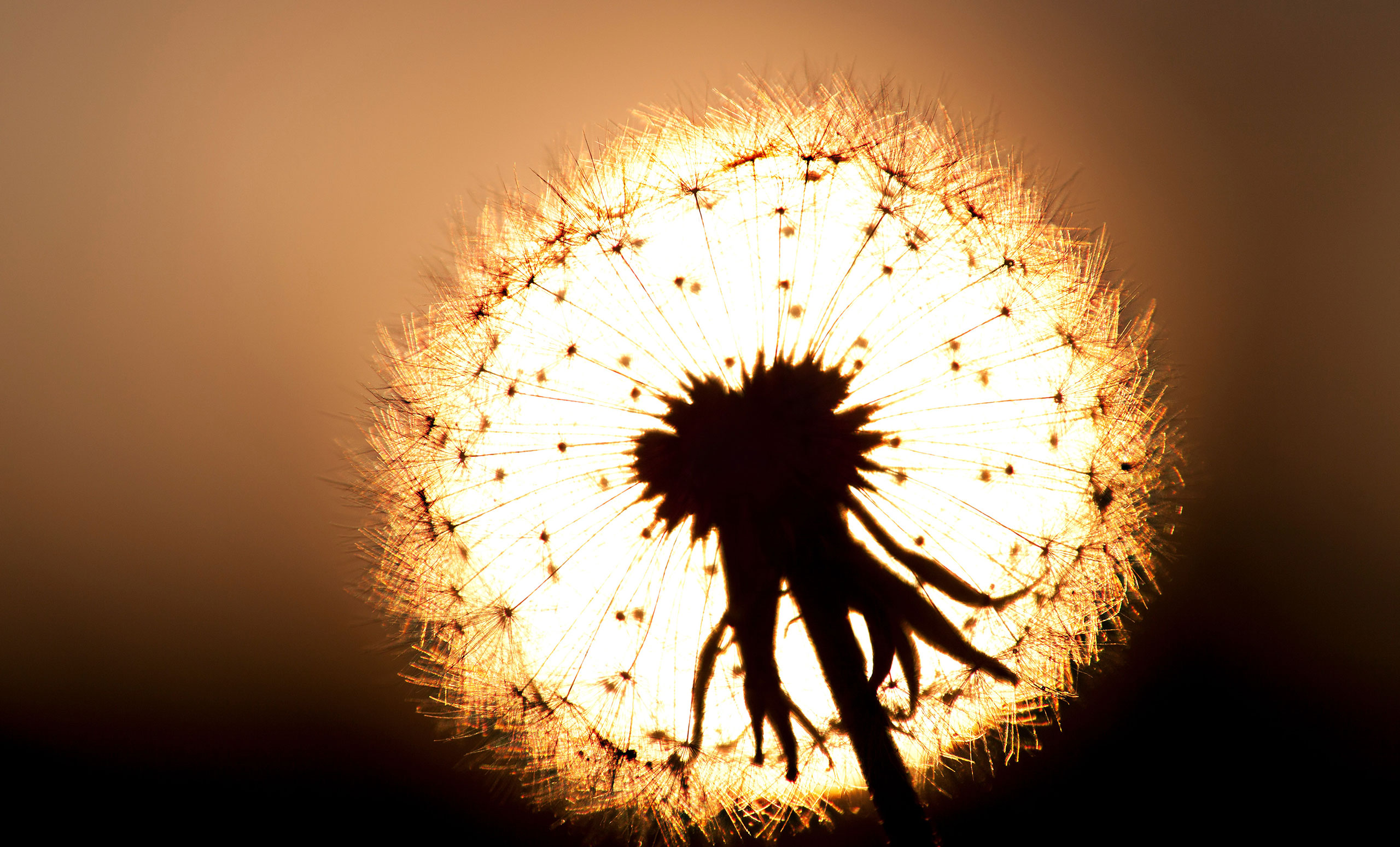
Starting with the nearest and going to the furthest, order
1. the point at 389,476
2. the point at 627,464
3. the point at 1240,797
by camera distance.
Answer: the point at 627,464, the point at 389,476, the point at 1240,797

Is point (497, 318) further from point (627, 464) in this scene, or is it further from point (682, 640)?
point (682, 640)

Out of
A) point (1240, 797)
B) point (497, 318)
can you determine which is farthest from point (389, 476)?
point (1240, 797)

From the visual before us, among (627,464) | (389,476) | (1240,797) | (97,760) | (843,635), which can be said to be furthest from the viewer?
(97,760)

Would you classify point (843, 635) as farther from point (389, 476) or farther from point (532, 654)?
point (389, 476)

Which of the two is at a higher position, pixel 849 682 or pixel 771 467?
pixel 771 467

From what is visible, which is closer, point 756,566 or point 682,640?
point 756,566

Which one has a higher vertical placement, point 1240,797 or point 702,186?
point 702,186

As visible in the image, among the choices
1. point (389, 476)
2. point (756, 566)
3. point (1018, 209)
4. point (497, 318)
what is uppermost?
point (1018, 209)

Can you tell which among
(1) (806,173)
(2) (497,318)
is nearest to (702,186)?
(1) (806,173)
